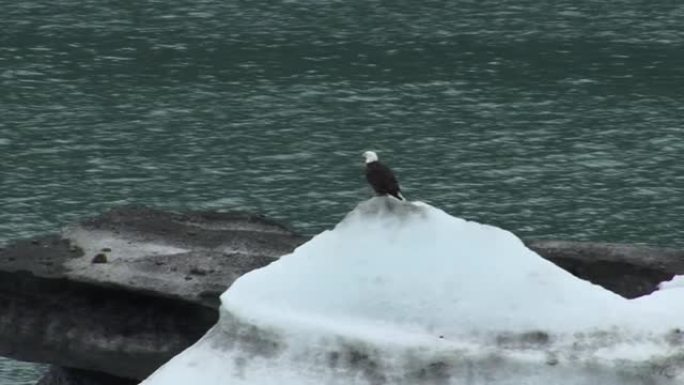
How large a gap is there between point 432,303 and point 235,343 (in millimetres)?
947

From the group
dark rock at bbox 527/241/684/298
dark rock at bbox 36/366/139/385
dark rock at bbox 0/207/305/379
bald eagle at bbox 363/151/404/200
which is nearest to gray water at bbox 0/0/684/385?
dark rock at bbox 36/366/139/385

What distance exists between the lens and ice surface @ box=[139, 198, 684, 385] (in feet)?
27.4

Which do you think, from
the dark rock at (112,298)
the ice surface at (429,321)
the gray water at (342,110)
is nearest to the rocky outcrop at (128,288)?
the dark rock at (112,298)

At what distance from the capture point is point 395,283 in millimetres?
8531

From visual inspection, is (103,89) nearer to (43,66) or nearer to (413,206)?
(43,66)

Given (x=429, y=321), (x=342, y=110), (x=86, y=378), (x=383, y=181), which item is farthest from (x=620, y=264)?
(x=342, y=110)

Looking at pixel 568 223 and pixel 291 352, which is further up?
pixel 291 352

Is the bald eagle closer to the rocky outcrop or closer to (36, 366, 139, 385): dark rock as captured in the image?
the rocky outcrop

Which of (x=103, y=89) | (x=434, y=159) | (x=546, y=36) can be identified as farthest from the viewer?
(x=546, y=36)

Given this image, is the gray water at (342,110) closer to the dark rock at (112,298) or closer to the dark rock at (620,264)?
the dark rock at (112,298)

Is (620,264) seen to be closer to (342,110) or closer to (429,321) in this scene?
(429,321)

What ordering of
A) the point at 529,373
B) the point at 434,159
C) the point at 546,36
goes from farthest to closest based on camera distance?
the point at 546,36 < the point at 434,159 < the point at 529,373

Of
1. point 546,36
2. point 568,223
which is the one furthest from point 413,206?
point 546,36

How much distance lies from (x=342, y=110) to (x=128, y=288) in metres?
17.1
